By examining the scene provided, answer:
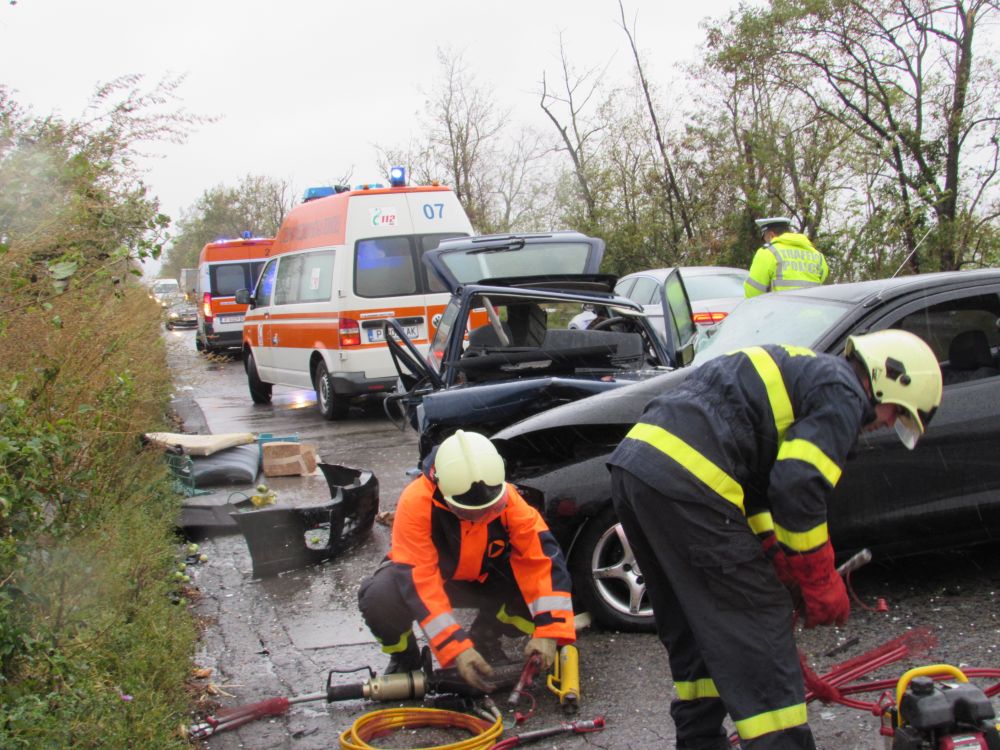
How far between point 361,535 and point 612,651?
7.63ft

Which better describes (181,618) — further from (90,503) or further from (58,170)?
(58,170)

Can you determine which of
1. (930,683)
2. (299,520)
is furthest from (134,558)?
(930,683)

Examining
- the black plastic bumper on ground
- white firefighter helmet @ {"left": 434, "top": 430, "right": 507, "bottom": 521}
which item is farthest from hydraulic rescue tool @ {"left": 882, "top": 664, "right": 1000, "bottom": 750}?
the black plastic bumper on ground

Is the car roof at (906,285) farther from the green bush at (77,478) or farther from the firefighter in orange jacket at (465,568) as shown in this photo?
the green bush at (77,478)

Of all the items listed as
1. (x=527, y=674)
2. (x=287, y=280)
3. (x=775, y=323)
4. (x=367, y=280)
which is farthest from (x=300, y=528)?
(x=287, y=280)

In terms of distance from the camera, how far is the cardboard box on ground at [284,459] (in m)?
8.10

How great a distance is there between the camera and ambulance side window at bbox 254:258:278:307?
12.4m

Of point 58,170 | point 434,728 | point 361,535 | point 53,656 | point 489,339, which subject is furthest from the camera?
point 489,339

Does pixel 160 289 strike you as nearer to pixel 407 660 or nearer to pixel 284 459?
pixel 284 459

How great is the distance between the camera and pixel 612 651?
4246 millimetres

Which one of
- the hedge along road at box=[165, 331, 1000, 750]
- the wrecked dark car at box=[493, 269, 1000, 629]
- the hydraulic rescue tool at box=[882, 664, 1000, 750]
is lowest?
the hedge along road at box=[165, 331, 1000, 750]

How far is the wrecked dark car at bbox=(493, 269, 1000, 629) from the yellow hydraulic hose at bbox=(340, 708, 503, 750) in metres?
0.92

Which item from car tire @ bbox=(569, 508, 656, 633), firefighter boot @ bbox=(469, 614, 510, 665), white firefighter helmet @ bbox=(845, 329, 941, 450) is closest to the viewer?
white firefighter helmet @ bbox=(845, 329, 941, 450)

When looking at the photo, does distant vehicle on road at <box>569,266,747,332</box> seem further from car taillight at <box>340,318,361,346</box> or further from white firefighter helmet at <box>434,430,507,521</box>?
white firefighter helmet at <box>434,430,507,521</box>
